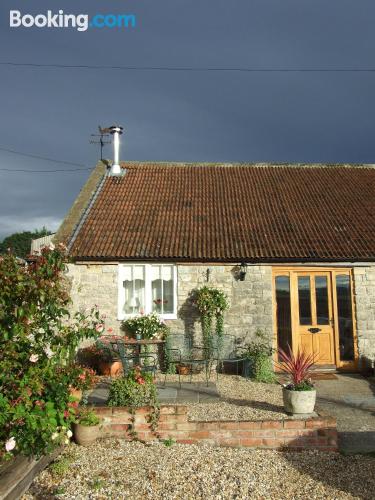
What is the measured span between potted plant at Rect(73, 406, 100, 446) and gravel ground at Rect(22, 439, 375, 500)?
0.36 ft

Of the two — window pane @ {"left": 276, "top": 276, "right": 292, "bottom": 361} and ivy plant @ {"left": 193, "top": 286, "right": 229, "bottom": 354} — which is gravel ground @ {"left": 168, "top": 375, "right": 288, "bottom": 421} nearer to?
ivy plant @ {"left": 193, "top": 286, "right": 229, "bottom": 354}

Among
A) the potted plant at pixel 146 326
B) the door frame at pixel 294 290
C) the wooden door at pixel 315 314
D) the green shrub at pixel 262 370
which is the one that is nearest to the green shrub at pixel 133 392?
the potted plant at pixel 146 326

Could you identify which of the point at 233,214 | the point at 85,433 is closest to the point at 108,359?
the point at 85,433

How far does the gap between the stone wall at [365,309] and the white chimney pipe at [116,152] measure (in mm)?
8614

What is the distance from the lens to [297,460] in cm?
541

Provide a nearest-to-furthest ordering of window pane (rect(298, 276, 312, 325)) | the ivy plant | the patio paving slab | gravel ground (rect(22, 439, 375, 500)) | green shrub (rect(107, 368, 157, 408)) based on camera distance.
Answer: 1. gravel ground (rect(22, 439, 375, 500))
2. green shrub (rect(107, 368, 157, 408))
3. the patio paving slab
4. the ivy plant
5. window pane (rect(298, 276, 312, 325))

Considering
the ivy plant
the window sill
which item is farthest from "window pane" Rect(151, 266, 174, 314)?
the ivy plant

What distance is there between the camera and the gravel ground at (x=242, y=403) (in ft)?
21.8

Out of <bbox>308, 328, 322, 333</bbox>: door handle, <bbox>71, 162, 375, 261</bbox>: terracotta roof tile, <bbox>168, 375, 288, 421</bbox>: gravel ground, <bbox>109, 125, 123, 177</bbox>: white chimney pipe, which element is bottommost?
<bbox>168, 375, 288, 421</bbox>: gravel ground

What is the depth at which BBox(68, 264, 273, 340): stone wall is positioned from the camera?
10.9 meters

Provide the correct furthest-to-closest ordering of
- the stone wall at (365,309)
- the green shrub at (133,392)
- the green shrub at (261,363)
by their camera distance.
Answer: the stone wall at (365,309)
the green shrub at (261,363)
the green shrub at (133,392)

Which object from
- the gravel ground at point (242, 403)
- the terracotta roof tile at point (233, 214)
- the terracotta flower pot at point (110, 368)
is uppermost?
the terracotta roof tile at point (233, 214)

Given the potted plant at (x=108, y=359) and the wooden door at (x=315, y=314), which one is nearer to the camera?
the potted plant at (x=108, y=359)

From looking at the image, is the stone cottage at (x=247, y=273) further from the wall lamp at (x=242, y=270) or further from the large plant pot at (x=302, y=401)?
the large plant pot at (x=302, y=401)
